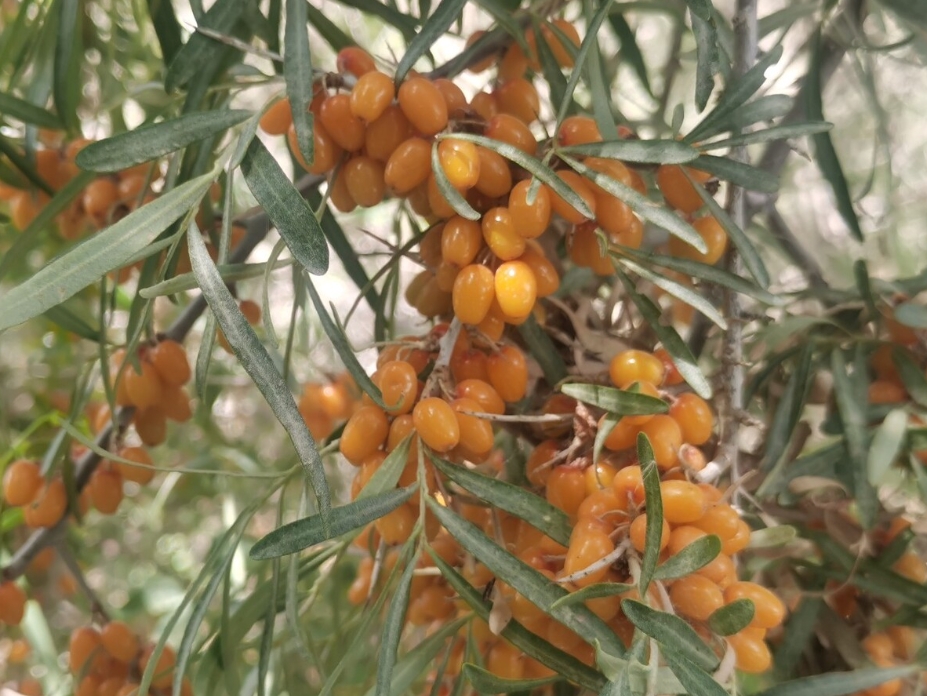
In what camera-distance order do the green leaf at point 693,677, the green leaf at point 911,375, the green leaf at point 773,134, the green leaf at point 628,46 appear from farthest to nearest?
the green leaf at point 628,46 < the green leaf at point 911,375 < the green leaf at point 773,134 < the green leaf at point 693,677

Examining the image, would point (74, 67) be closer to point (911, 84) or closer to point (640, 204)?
point (640, 204)

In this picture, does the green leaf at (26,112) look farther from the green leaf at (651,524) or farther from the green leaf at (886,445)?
the green leaf at (886,445)

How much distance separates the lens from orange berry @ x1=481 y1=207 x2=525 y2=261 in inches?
15.9

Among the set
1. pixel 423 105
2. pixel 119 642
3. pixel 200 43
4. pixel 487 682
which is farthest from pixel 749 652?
pixel 119 642

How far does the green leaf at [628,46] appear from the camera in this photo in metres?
0.66

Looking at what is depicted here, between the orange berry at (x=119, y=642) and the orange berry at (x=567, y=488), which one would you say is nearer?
the orange berry at (x=567, y=488)

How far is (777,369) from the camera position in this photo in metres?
0.60

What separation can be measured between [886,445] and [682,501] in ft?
0.63

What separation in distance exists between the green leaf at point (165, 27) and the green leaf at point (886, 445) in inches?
22.9

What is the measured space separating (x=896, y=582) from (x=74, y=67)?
0.73 metres

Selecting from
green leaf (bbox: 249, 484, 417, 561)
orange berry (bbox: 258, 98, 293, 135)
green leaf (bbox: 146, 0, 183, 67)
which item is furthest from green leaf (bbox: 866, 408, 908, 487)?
green leaf (bbox: 146, 0, 183, 67)

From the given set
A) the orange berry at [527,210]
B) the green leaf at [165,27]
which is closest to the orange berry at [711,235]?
the orange berry at [527,210]

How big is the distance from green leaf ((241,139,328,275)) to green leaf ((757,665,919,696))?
326 mm

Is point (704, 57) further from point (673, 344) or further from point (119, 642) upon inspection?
point (119, 642)
